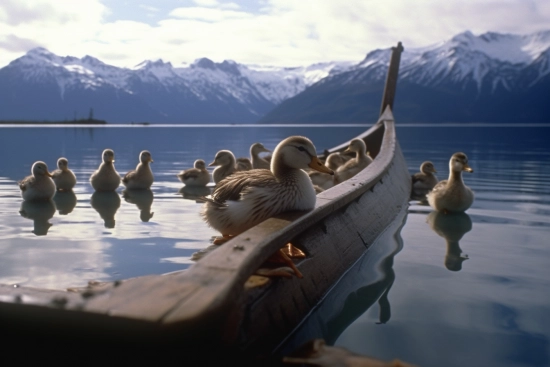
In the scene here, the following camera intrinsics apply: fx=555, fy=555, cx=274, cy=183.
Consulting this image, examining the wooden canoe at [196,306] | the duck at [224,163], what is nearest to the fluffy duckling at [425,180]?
the duck at [224,163]

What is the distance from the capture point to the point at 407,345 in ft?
13.7

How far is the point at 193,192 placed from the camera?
44.6 ft

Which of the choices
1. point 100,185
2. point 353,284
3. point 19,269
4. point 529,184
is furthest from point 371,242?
point 529,184

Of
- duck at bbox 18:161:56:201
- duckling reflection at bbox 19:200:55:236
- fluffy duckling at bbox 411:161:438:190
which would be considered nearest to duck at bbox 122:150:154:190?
duck at bbox 18:161:56:201

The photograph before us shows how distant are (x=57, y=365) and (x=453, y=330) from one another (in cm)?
302

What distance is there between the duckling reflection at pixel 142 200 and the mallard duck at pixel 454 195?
17.8 ft

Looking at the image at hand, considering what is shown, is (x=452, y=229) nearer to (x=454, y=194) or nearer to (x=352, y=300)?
(x=454, y=194)

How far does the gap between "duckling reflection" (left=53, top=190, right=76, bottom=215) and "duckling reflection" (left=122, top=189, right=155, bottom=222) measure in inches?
45.8

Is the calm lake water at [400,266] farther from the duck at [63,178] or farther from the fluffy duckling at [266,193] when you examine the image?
the duck at [63,178]

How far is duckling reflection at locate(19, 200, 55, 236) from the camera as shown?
874 cm

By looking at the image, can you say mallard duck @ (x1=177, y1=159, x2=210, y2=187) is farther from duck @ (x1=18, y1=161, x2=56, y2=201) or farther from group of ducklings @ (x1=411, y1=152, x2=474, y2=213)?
group of ducklings @ (x1=411, y1=152, x2=474, y2=213)

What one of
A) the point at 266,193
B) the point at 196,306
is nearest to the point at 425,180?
the point at 266,193

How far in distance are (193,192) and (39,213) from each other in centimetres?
408

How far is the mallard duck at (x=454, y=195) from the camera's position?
1044 centimetres
